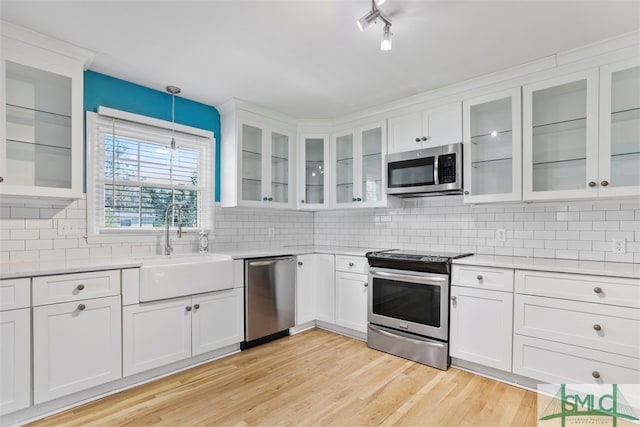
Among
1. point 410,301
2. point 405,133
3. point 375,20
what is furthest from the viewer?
point 405,133

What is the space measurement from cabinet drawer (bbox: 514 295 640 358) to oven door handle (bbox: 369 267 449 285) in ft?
1.83

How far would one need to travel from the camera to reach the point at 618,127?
2379mm

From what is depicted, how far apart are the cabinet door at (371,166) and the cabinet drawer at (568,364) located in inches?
69.5

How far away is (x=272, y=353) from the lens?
308cm

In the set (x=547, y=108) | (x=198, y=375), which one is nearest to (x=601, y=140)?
(x=547, y=108)

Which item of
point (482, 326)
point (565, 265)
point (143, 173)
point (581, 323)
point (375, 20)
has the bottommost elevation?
point (482, 326)

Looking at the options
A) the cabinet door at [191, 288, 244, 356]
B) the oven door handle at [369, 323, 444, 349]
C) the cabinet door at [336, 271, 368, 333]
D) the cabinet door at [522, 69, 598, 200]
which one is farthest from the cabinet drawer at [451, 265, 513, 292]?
the cabinet door at [191, 288, 244, 356]

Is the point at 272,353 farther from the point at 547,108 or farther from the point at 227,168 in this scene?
the point at 547,108

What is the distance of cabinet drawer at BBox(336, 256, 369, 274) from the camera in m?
3.39

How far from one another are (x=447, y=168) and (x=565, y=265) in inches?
46.0

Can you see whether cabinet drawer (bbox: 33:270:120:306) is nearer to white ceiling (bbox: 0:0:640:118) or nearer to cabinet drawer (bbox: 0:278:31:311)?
cabinet drawer (bbox: 0:278:31:311)

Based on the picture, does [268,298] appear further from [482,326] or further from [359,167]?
[482,326]

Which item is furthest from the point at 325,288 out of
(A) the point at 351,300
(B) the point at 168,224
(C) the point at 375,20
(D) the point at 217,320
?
(C) the point at 375,20

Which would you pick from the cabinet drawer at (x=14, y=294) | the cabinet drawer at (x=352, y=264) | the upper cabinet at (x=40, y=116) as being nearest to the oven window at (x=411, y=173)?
the cabinet drawer at (x=352, y=264)
